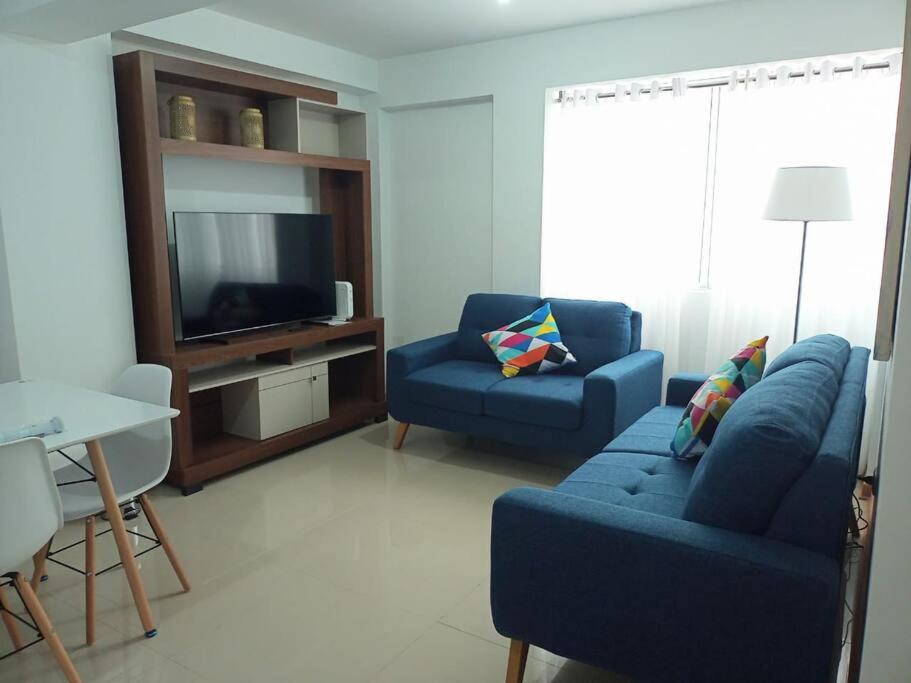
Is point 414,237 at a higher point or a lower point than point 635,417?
higher

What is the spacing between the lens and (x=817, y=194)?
325 centimetres

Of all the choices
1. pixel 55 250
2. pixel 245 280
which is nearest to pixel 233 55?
pixel 245 280

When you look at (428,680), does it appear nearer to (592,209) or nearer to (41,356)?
(41,356)

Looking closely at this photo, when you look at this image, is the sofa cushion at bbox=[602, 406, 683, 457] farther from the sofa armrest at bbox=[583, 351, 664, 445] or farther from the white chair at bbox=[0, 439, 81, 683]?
the white chair at bbox=[0, 439, 81, 683]

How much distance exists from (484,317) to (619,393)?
129 centimetres

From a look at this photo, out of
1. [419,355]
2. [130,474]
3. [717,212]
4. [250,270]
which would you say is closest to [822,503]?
[130,474]

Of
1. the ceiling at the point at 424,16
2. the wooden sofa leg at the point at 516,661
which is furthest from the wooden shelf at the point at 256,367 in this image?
the wooden sofa leg at the point at 516,661

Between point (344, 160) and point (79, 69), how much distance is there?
169 cm

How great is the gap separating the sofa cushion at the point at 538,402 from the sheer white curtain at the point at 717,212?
88 cm

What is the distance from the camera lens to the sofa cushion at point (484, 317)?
4.46m

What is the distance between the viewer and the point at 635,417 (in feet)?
12.4

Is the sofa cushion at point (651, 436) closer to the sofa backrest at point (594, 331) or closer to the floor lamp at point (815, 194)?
the sofa backrest at point (594, 331)

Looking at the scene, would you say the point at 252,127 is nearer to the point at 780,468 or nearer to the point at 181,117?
the point at 181,117

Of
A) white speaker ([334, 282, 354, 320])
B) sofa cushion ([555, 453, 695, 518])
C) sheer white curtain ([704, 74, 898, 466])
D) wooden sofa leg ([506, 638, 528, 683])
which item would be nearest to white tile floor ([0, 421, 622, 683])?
wooden sofa leg ([506, 638, 528, 683])
